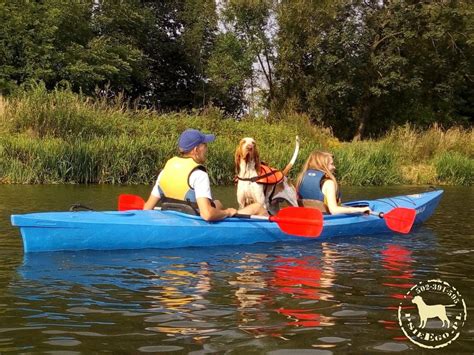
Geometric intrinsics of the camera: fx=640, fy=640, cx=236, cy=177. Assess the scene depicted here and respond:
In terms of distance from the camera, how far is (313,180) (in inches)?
275

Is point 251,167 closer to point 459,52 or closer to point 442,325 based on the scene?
point 442,325

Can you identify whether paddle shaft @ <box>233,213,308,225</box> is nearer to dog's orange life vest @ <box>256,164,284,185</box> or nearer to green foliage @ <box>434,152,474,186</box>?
dog's orange life vest @ <box>256,164,284,185</box>

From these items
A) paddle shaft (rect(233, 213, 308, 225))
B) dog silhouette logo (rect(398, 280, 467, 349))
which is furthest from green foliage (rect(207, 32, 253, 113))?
dog silhouette logo (rect(398, 280, 467, 349))

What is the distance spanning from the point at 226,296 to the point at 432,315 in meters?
1.24

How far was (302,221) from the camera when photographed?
623 centimetres

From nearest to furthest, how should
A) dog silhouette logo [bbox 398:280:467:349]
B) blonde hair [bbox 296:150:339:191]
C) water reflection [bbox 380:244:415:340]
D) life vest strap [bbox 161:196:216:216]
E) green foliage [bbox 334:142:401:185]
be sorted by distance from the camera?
dog silhouette logo [bbox 398:280:467:349]
water reflection [bbox 380:244:415:340]
life vest strap [bbox 161:196:216:216]
blonde hair [bbox 296:150:339:191]
green foliage [bbox 334:142:401:185]

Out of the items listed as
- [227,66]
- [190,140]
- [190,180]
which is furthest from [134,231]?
[227,66]

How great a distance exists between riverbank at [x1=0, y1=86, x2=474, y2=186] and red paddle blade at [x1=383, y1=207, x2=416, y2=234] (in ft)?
24.3

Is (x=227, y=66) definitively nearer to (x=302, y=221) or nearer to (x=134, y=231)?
(x=302, y=221)

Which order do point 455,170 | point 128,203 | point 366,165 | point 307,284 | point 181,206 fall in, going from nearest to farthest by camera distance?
point 307,284 < point 181,206 < point 128,203 < point 366,165 < point 455,170

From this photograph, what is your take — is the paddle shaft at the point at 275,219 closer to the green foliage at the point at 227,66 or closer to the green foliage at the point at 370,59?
the green foliage at the point at 370,59

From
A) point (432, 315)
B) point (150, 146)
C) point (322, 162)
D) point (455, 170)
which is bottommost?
point (432, 315)

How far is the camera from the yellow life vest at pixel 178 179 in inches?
227

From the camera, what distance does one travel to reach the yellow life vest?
5.75 metres
